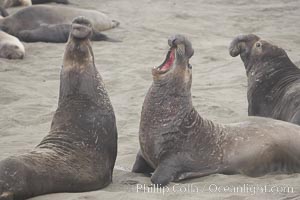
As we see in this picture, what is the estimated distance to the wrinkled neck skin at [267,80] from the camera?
782 cm

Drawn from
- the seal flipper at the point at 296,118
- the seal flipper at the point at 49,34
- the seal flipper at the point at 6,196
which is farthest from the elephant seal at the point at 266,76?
the seal flipper at the point at 49,34

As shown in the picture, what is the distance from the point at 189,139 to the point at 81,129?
30.4 inches

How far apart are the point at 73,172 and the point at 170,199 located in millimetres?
821

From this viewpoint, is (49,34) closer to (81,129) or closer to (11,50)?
(11,50)

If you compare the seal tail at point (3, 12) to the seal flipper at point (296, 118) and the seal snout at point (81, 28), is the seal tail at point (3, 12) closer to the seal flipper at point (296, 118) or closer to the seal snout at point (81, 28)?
the seal flipper at point (296, 118)

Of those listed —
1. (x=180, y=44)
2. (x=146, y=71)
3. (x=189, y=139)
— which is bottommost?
(x=146, y=71)

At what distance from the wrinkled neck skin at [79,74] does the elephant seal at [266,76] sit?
236 cm

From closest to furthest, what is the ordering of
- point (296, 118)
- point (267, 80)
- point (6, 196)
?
point (6, 196), point (296, 118), point (267, 80)

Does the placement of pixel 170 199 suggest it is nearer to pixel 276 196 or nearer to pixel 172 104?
pixel 276 196

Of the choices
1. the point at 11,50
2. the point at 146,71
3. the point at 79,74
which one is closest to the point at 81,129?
the point at 79,74

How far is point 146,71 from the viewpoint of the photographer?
10258 mm

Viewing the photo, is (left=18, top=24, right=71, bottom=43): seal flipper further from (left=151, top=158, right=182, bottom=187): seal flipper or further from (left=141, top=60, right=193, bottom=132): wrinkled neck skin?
(left=151, top=158, right=182, bottom=187): seal flipper

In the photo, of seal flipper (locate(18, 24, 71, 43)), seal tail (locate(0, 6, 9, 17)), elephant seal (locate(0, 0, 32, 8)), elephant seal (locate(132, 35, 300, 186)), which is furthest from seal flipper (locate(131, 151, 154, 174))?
elephant seal (locate(0, 0, 32, 8))

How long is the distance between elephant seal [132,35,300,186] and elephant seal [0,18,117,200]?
0.30 metres
